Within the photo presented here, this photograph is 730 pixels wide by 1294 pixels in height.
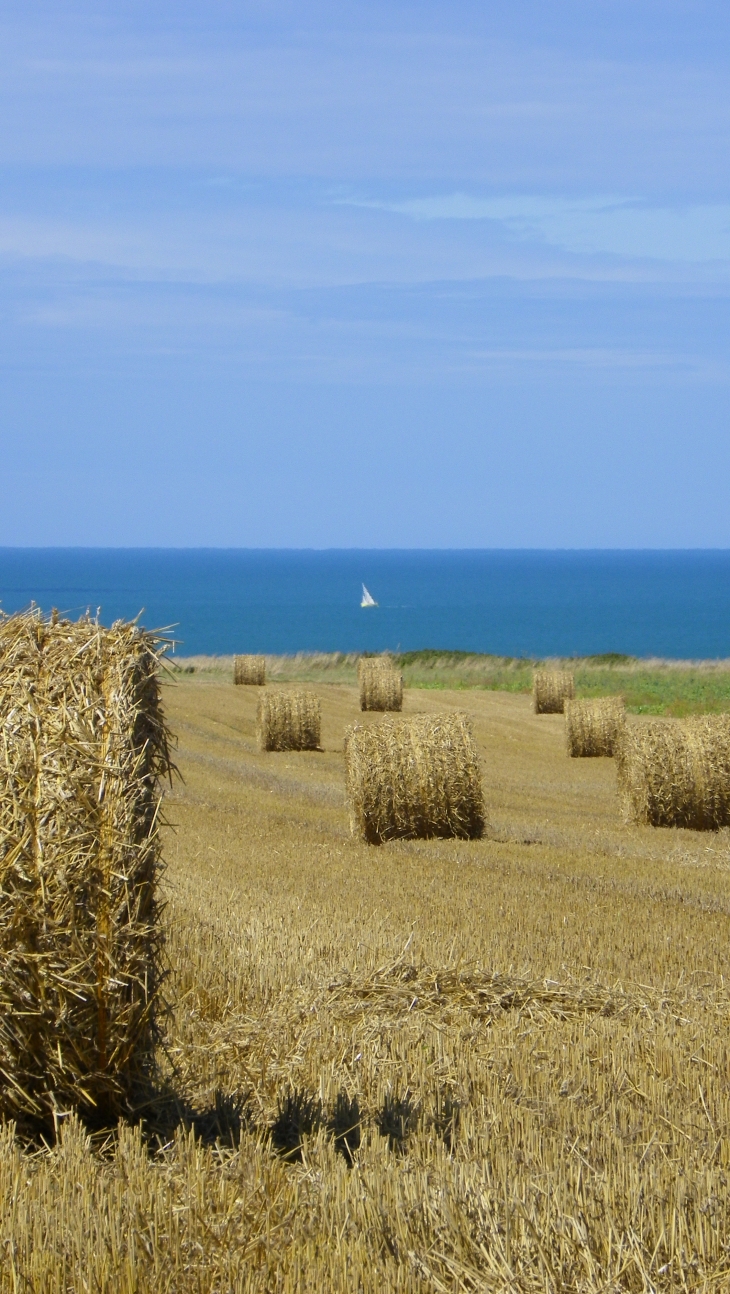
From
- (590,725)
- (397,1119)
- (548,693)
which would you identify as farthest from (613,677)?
(397,1119)

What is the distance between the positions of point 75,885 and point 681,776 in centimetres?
1191

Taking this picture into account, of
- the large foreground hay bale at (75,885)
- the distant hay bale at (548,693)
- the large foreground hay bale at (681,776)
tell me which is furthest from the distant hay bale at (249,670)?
the large foreground hay bale at (75,885)

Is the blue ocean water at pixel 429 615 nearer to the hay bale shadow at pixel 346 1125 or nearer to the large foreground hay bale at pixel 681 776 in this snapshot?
the large foreground hay bale at pixel 681 776

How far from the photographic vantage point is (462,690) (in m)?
38.2

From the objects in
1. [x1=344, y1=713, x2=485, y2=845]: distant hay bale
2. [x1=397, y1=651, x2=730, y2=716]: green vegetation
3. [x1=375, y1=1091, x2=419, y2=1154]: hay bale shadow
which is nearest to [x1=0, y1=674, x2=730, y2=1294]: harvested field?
[x1=375, y1=1091, x2=419, y2=1154]: hay bale shadow

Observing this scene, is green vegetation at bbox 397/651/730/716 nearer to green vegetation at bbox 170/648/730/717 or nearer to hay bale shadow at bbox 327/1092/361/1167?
green vegetation at bbox 170/648/730/717

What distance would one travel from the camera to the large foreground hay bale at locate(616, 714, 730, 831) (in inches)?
619

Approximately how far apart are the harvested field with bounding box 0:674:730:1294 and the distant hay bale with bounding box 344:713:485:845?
7.23 ft

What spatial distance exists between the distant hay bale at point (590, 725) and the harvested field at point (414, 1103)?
13.9 m

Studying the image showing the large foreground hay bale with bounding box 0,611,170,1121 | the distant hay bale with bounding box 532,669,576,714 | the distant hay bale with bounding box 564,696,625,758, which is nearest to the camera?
the large foreground hay bale with bounding box 0,611,170,1121

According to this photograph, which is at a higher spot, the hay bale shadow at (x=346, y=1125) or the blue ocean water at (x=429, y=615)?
the hay bale shadow at (x=346, y=1125)

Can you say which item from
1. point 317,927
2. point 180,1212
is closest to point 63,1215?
point 180,1212

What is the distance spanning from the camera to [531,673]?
43.3m

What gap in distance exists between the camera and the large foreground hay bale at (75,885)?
477 centimetres
